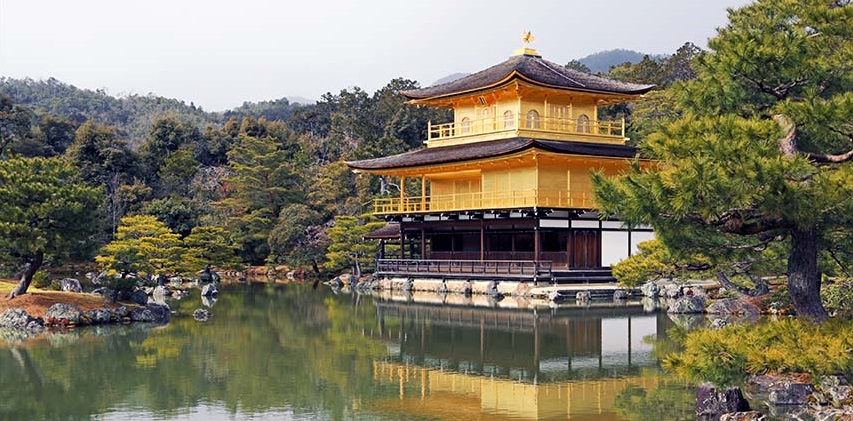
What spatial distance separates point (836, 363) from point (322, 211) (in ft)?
130

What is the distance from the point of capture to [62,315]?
20391 mm

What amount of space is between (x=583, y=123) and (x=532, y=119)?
2.11m

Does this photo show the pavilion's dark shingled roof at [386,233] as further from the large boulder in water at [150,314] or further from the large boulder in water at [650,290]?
the large boulder in water at [150,314]

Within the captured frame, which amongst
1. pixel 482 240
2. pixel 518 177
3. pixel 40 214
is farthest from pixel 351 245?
pixel 40 214

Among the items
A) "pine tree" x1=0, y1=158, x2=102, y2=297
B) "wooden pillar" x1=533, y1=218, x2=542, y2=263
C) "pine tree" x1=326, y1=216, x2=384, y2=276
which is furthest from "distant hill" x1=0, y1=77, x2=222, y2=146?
"pine tree" x1=0, y1=158, x2=102, y2=297

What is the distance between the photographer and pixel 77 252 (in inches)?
822

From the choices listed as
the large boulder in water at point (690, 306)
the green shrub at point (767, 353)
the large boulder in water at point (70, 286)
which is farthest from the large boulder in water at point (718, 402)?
the large boulder in water at point (70, 286)

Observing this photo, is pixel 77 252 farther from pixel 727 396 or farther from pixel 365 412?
pixel 727 396

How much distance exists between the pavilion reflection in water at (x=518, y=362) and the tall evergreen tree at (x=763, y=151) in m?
2.74

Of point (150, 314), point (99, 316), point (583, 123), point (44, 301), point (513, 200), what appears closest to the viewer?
point (99, 316)

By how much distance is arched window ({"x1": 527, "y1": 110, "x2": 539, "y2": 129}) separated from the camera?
1316 inches

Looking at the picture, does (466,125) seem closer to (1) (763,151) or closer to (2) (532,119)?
(2) (532,119)

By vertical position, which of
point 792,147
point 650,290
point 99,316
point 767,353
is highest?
point 792,147

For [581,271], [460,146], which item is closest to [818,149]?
[581,271]
